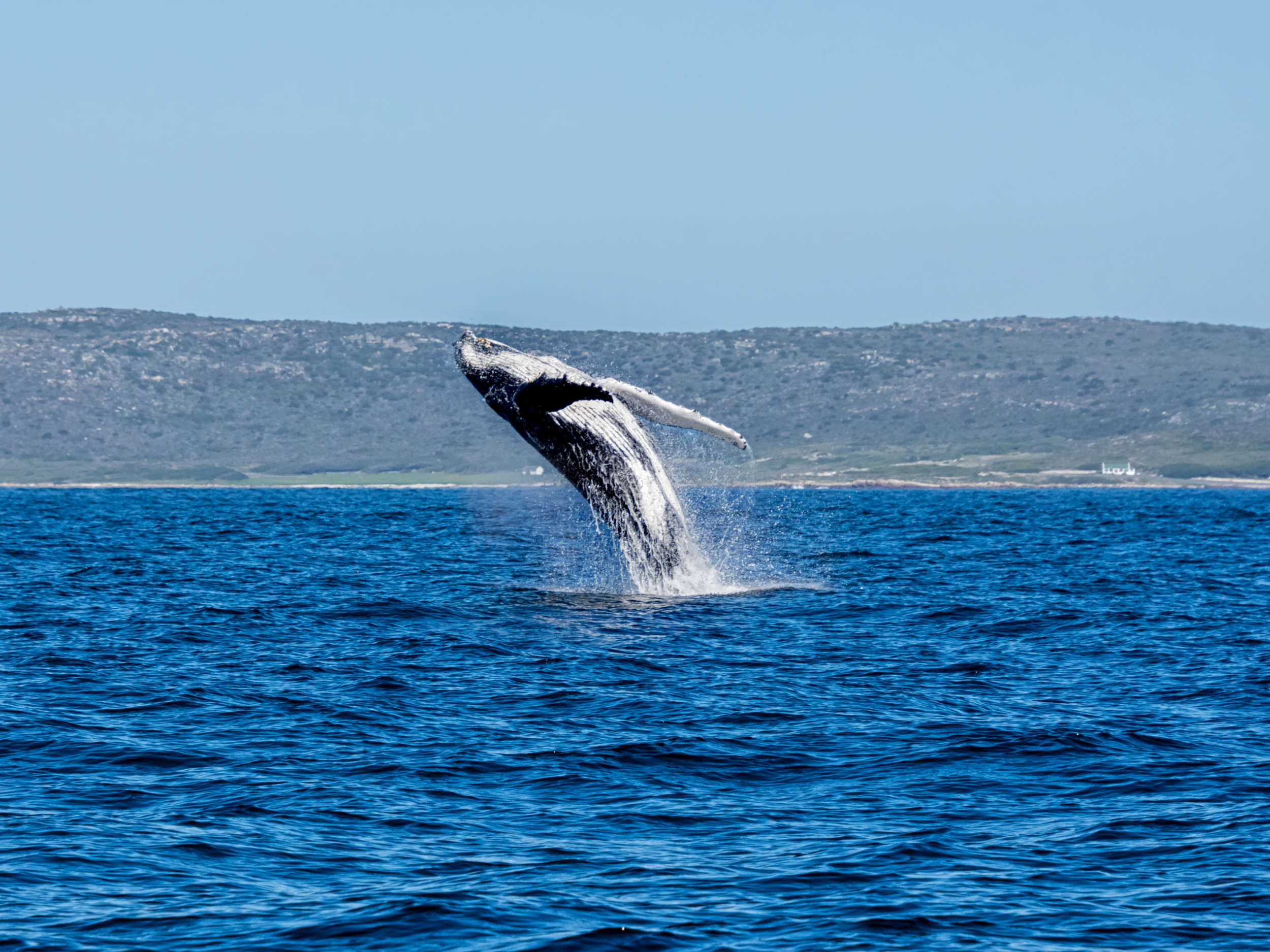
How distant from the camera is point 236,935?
9492mm

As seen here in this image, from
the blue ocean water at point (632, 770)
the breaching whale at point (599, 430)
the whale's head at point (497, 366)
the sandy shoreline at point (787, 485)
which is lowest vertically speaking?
the sandy shoreline at point (787, 485)

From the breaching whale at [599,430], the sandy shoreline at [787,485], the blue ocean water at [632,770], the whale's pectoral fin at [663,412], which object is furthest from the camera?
the sandy shoreline at [787,485]

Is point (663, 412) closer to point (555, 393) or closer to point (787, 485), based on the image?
point (555, 393)

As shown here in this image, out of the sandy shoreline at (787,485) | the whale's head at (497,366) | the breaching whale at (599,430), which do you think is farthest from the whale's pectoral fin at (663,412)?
the sandy shoreline at (787,485)

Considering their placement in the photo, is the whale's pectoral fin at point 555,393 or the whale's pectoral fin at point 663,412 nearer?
the whale's pectoral fin at point 555,393

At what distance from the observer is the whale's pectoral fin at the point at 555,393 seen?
1989 centimetres

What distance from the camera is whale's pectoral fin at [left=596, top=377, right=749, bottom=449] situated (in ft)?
72.4

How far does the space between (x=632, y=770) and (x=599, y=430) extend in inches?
380

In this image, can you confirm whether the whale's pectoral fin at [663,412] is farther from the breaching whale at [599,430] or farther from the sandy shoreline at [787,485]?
the sandy shoreline at [787,485]

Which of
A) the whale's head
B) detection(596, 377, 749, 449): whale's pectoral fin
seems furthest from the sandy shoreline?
the whale's head

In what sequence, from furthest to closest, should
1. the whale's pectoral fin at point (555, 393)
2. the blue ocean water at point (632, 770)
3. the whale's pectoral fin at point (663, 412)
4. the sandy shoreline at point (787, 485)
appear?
the sandy shoreline at point (787, 485)
the whale's pectoral fin at point (663, 412)
the whale's pectoral fin at point (555, 393)
the blue ocean water at point (632, 770)

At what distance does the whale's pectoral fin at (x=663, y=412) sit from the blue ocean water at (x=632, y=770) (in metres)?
3.03

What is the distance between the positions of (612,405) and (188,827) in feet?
40.7

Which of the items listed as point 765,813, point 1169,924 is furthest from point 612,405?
point 1169,924
